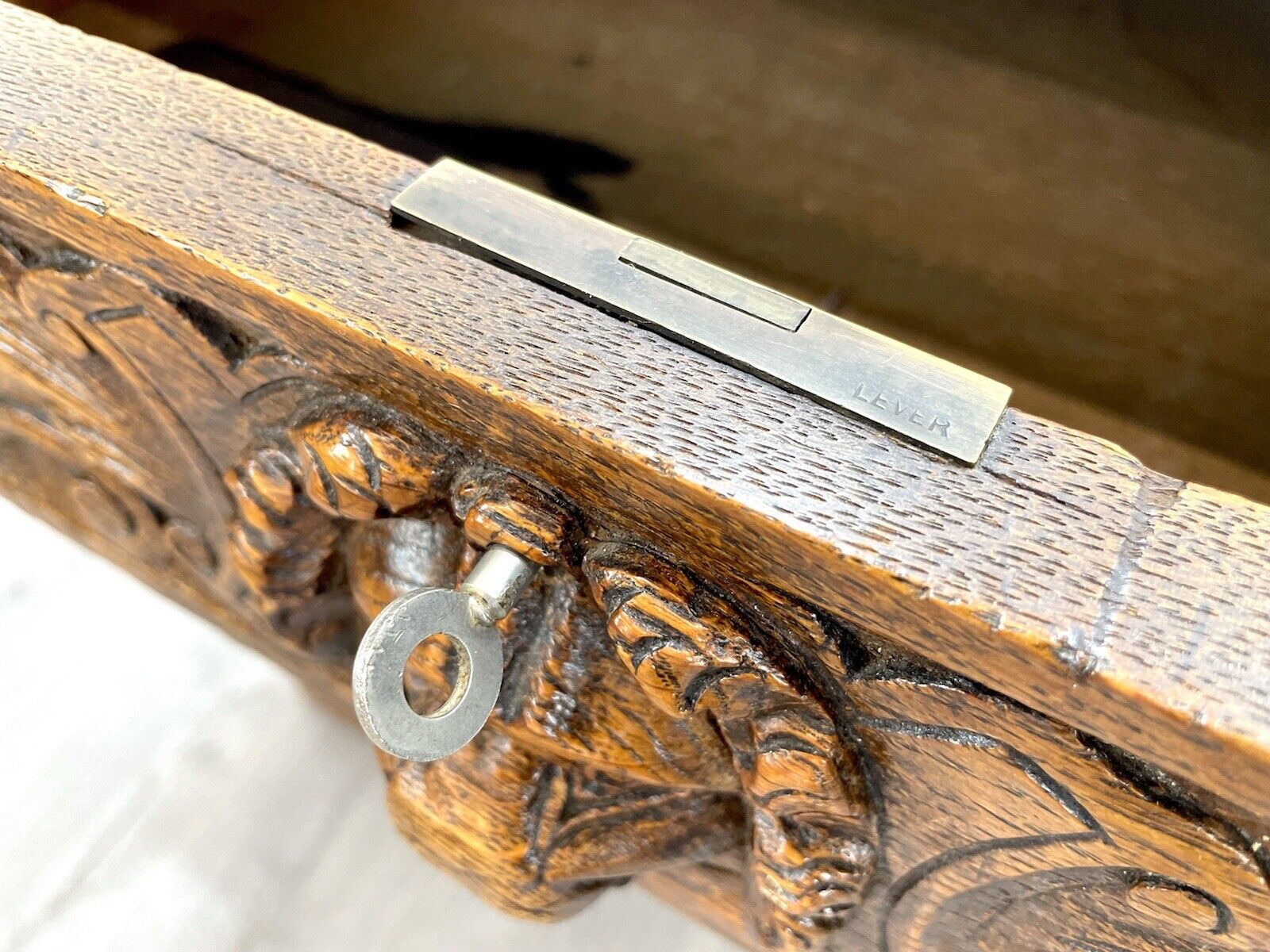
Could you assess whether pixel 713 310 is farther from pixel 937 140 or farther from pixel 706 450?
pixel 937 140

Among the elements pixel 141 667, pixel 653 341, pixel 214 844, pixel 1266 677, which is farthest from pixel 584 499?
pixel 141 667

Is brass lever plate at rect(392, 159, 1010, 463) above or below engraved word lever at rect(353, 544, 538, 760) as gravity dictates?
above

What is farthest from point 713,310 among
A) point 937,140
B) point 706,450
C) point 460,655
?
point 937,140

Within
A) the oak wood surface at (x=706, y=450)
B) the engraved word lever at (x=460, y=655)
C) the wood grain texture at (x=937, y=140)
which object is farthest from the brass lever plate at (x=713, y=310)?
the wood grain texture at (x=937, y=140)

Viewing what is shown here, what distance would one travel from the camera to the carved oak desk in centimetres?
42

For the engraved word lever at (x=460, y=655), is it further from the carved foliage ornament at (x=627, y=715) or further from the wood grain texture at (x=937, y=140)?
the wood grain texture at (x=937, y=140)

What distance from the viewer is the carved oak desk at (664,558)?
16.6 inches

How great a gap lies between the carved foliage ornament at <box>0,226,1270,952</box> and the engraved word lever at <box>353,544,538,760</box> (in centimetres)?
2

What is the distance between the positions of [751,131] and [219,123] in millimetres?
562

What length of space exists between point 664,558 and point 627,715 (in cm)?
11

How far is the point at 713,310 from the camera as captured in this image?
0.53 meters

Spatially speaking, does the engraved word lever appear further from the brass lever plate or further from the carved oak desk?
the brass lever plate

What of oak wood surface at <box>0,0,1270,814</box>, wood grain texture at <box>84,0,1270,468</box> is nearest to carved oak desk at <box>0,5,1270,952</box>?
oak wood surface at <box>0,0,1270,814</box>

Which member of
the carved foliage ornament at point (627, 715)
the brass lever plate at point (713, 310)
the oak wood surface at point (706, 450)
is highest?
the brass lever plate at point (713, 310)
